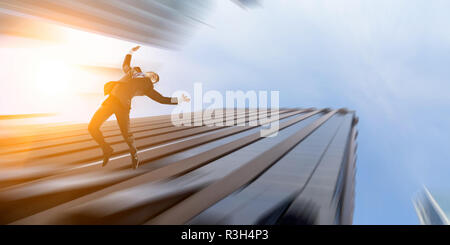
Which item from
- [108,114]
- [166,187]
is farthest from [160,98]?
[166,187]

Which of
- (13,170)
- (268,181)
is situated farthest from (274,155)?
(13,170)

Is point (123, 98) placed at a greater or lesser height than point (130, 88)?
lesser

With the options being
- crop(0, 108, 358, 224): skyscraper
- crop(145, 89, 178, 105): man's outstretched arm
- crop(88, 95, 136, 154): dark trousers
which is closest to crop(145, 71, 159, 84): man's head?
crop(145, 89, 178, 105): man's outstretched arm

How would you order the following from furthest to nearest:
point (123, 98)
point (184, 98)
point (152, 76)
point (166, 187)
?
point (166, 187), point (184, 98), point (152, 76), point (123, 98)

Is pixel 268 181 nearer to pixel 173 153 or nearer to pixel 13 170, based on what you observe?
pixel 173 153

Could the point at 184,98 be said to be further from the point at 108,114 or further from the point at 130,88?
the point at 108,114

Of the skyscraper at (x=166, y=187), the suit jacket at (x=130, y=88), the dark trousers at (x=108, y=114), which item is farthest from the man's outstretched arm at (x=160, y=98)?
the skyscraper at (x=166, y=187)

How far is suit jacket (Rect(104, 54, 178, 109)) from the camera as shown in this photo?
3.64 meters

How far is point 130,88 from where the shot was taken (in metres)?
3.73

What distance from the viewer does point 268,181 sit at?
17.2ft

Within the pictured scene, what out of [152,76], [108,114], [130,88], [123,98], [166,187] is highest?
[152,76]

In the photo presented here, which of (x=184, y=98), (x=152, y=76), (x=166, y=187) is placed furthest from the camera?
(x=166, y=187)

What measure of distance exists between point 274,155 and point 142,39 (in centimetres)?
2010

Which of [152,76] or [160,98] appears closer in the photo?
[152,76]
